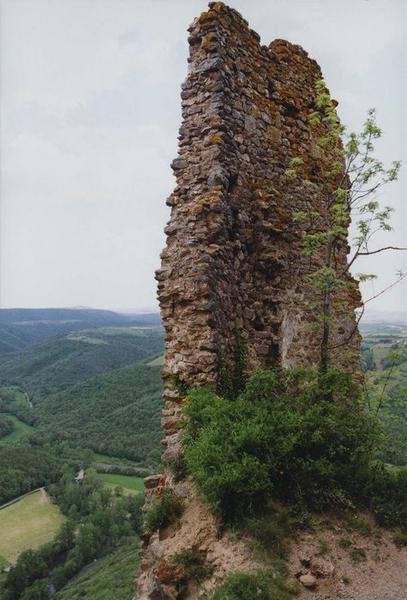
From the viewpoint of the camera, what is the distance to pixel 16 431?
3930 inches

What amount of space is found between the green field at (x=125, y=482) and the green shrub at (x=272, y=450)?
237 ft

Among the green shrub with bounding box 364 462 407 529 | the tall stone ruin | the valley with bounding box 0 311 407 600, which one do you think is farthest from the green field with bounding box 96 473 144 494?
→ the green shrub with bounding box 364 462 407 529

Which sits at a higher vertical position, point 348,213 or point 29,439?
point 348,213

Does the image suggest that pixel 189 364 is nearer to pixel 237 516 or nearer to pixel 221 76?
pixel 237 516

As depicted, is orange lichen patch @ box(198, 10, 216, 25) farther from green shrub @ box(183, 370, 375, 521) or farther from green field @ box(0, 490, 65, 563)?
green field @ box(0, 490, 65, 563)

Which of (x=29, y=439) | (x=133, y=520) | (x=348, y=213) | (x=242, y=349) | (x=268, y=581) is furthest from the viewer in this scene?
(x=29, y=439)

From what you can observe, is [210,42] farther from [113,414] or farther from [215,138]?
[113,414]

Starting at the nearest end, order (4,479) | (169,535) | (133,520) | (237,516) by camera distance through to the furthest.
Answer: (237,516) → (169,535) → (133,520) → (4,479)

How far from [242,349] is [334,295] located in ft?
7.23

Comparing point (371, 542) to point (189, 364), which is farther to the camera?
point (189, 364)

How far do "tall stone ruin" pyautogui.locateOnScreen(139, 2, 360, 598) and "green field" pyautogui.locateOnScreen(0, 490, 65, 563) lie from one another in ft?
208

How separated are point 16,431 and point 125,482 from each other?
38262 millimetres

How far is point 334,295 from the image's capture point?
7.21m

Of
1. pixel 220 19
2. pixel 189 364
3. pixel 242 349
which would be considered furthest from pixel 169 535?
pixel 220 19
